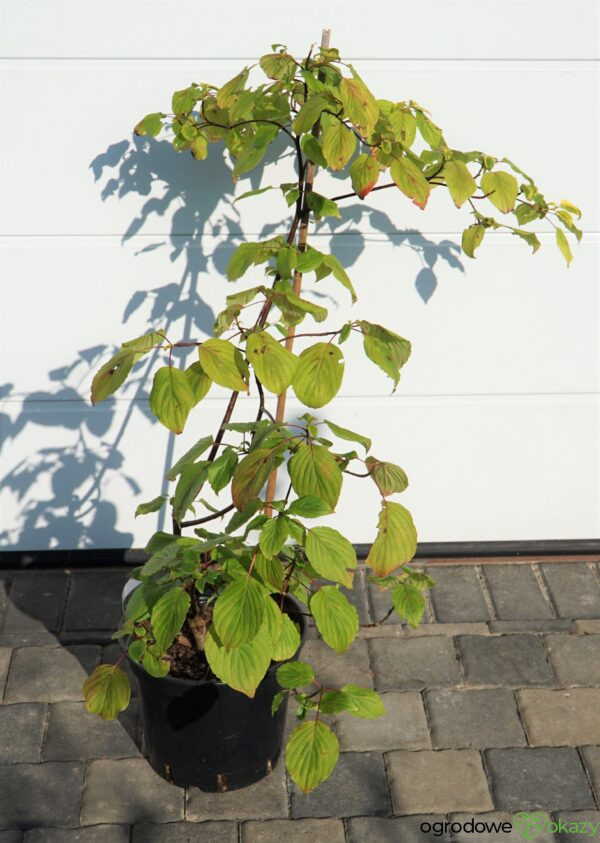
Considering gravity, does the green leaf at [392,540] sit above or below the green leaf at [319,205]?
below

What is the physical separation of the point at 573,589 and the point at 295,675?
1340mm

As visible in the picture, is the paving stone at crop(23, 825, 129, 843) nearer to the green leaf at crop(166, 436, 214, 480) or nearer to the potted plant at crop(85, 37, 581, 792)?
the potted plant at crop(85, 37, 581, 792)

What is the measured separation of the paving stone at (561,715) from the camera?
2559 mm

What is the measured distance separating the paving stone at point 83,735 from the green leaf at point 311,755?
0.69m

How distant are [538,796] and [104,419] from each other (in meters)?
1.54

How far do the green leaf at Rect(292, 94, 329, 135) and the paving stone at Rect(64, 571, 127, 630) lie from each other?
4.99ft

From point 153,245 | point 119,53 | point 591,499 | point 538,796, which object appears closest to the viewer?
point 538,796

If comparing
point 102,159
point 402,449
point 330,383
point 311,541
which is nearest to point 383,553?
point 311,541

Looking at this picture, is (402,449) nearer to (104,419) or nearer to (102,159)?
(104,419)

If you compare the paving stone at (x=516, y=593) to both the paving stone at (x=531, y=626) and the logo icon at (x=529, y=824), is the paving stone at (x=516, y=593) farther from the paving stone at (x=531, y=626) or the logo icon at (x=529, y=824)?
the logo icon at (x=529, y=824)

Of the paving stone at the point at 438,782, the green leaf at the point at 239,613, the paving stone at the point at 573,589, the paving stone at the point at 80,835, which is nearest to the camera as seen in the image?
the green leaf at the point at 239,613

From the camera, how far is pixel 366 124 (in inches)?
79.2

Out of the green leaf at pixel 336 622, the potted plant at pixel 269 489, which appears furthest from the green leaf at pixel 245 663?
the green leaf at pixel 336 622

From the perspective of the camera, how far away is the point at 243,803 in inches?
93.4
